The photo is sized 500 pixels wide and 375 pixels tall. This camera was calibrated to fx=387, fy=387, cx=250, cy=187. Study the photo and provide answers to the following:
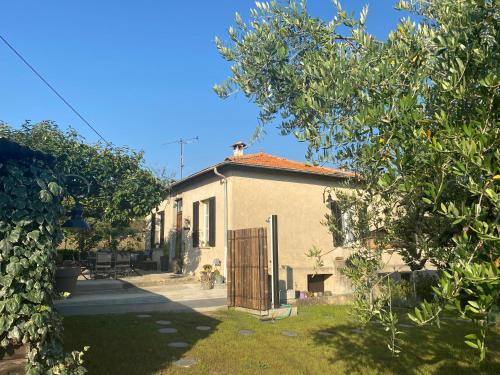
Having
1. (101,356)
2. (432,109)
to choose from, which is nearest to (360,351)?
(101,356)

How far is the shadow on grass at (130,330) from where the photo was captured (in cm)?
552

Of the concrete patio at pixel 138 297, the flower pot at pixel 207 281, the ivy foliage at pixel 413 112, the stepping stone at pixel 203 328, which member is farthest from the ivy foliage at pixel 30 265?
the flower pot at pixel 207 281

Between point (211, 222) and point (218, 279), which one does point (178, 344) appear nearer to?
point (218, 279)

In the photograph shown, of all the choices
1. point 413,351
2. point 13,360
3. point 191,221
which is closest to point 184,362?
point 13,360

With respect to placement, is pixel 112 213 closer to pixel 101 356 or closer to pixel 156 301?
pixel 156 301

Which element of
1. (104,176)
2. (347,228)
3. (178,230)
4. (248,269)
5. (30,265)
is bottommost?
(248,269)

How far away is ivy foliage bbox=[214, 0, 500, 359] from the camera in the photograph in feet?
6.57

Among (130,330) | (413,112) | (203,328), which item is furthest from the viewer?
(203,328)

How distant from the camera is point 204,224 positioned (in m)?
14.7

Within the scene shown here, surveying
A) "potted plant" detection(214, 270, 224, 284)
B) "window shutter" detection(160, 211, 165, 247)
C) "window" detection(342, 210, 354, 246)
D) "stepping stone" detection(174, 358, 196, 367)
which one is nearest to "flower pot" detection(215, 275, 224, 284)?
"potted plant" detection(214, 270, 224, 284)

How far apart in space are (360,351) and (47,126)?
13.4m

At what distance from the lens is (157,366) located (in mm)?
5387

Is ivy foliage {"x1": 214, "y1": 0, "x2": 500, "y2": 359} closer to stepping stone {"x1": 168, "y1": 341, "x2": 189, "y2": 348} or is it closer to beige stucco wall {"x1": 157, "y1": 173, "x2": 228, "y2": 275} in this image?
stepping stone {"x1": 168, "y1": 341, "x2": 189, "y2": 348}

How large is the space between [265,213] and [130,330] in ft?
23.4
